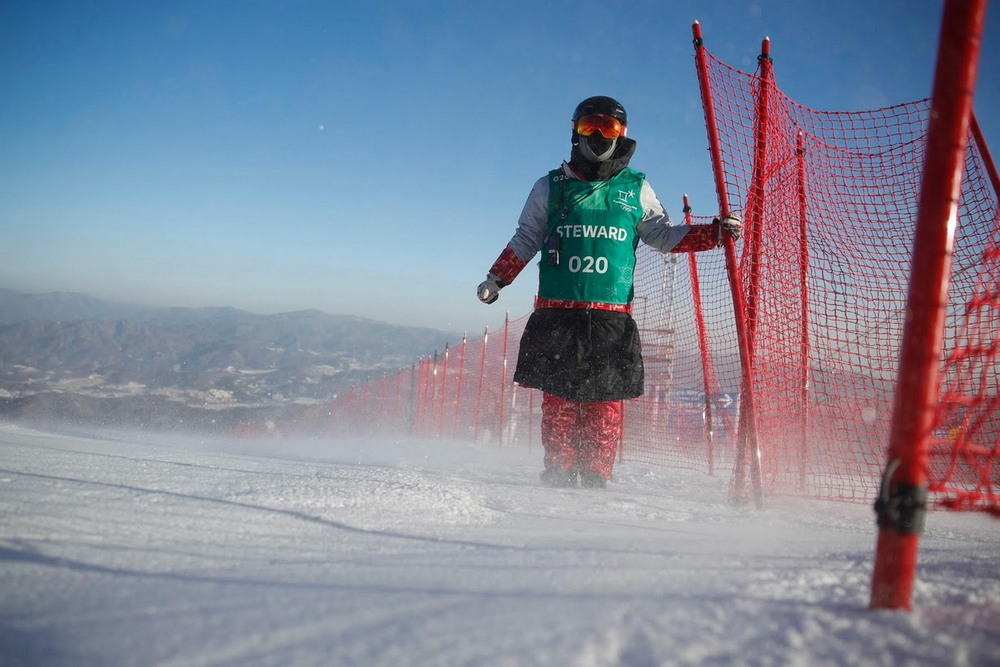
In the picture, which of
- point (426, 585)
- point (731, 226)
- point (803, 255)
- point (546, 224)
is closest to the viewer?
point (426, 585)

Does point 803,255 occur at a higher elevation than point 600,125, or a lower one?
lower

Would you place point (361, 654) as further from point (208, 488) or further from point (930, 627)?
point (208, 488)

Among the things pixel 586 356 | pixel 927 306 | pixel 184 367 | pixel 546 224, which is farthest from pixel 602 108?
pixel 184 367

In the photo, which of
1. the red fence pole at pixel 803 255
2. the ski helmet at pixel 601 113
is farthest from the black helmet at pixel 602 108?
the red fence pole at pixel 803 255

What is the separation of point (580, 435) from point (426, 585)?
197 centimetres

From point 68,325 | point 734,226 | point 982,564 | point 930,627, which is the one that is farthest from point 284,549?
point 68,325

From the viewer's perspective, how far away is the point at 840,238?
131 inches

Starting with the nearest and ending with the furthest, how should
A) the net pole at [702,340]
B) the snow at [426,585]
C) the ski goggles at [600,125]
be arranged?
1. the snow at [426,585]
2. the ski goggles at [600,125]
3. the net pole at [702,340]

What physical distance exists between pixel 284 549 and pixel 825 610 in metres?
1.05

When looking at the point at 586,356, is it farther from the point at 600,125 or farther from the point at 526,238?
the point at 600,125

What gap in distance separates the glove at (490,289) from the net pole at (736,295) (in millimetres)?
1193

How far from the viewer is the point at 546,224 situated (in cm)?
293

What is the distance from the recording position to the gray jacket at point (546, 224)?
9.27 feet

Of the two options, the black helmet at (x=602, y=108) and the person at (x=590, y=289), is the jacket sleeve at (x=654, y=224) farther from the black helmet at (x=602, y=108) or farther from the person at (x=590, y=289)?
A: the black helmet at (x=602, y=108)
